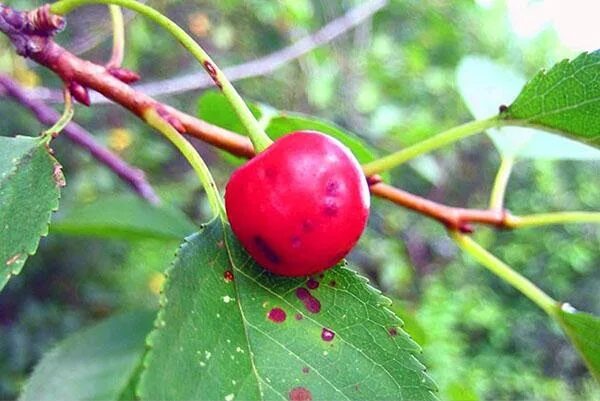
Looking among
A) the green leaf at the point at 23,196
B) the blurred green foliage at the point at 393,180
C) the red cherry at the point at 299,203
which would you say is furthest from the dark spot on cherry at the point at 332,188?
the blurred green foliage at the point at 393,180

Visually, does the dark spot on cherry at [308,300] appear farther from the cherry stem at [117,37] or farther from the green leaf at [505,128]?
the green leaf at [505,128]

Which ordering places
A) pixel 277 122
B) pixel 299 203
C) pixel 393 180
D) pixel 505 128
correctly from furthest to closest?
pixel 393 180 → pixel 505 128 → pixel 277 122 → pixel 299 203

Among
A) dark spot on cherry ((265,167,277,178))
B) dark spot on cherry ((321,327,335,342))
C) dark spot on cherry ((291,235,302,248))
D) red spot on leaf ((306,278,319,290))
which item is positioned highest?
dark spot on cherry ((265,167,277,178))

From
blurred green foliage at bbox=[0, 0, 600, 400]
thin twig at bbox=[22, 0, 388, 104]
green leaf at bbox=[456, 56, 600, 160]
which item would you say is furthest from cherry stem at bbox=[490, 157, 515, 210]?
thin twig at bbox=[22, 0, 388, 104]

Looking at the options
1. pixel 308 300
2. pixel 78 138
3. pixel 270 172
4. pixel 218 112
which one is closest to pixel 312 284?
pixel 308 300

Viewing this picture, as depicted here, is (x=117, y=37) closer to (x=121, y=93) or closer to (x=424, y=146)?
(x=121, y=93)

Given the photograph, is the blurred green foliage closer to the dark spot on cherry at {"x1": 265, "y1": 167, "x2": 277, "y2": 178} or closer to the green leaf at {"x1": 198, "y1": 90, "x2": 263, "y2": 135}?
the green leaf at {"x1": 198, "y1": 90, "x2": 263, "y2": 135}
